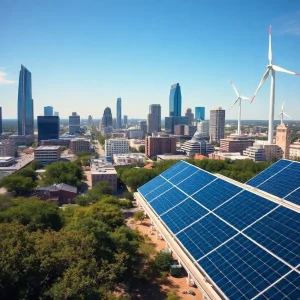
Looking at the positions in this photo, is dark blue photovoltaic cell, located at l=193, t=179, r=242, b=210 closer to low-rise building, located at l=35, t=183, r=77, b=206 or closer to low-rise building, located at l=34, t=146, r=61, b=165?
low-rise building, located at l=35, t=183, r=77, b=206

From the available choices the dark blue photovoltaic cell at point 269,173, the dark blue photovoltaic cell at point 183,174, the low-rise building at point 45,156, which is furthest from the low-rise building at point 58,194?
the low-rise building at point 45,156

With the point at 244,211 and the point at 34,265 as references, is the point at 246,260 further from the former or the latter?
the point at 34,265

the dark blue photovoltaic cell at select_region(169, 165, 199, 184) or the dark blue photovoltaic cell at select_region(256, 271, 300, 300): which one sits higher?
the dark blue photovoltaic cell at select_region(169, 165, 199, 184)

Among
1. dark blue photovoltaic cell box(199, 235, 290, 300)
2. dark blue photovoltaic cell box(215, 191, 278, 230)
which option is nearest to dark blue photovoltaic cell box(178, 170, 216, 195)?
dark blue photovoltaic cell box(215, 191, 278, 230)

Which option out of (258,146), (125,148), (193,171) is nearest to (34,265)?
(193,171)

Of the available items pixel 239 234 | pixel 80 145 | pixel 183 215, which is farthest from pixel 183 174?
pixel 80 145

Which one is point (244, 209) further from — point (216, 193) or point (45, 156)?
point (45, 156)
